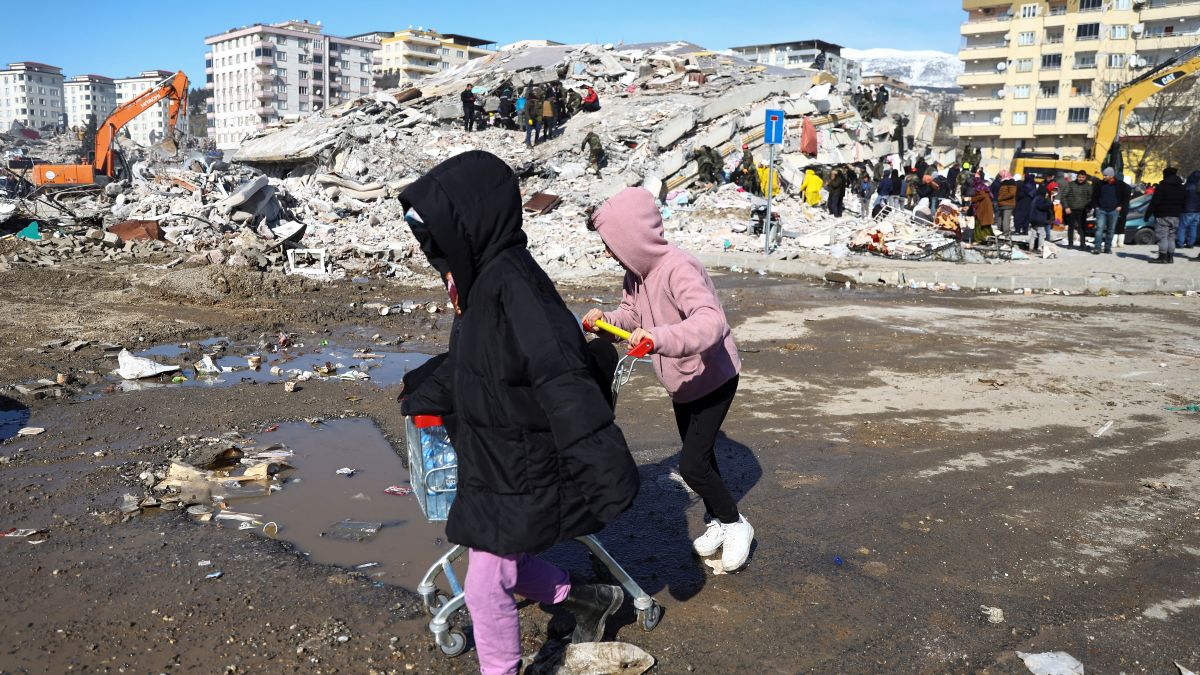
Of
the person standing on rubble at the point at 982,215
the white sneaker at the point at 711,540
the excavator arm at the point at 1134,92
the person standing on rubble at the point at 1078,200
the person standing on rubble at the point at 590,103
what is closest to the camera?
the white sneaker at the point at 711,540

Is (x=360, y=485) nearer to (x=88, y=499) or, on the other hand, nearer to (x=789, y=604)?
(x=88, y=499)

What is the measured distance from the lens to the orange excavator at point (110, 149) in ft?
77.3

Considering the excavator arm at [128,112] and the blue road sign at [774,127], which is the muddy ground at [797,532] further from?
the excavator arm at [128,112]

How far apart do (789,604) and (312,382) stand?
4785 mm

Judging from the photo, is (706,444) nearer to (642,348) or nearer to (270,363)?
(642,348)

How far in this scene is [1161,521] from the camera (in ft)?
14.0

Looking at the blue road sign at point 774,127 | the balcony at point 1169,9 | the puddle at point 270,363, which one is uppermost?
Result: the balcony at point 1169,9

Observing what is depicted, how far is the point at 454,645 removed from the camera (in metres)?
2.92

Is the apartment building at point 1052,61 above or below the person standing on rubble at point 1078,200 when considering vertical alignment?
above

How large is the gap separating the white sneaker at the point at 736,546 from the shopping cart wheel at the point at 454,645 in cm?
124

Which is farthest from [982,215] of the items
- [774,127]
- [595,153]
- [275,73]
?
[275,73]

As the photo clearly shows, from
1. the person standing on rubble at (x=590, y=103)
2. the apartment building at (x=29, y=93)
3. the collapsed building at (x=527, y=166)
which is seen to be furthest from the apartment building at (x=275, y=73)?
the person standing on rubble at (x=590, y=103)

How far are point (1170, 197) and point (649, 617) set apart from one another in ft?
49.9

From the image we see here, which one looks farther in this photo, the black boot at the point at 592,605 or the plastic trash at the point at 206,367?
the plastic trash at the point at 206,367
